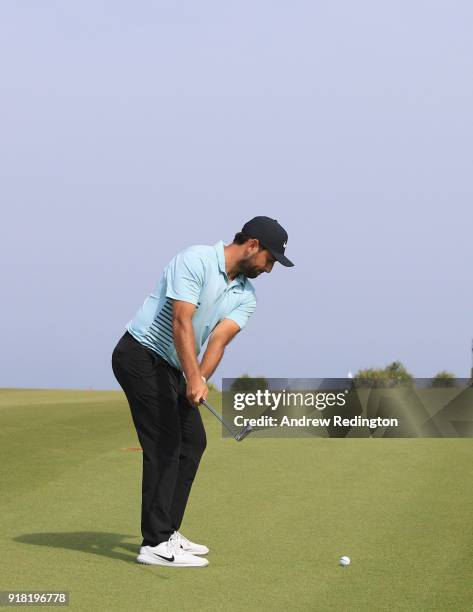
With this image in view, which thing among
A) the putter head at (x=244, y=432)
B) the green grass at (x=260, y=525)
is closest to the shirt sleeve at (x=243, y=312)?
the putter head at (x=244, y=432)

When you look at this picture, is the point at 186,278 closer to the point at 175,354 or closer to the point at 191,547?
the point at 175,354

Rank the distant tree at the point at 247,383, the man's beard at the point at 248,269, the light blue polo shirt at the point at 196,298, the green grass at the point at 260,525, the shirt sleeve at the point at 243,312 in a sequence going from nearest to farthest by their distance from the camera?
the green grass at the point at 260,525 < the light blue polo shirt at the point at 196,298 < the man's beard at the point at 248,269 < the shirt sleeve at the point at 243,312 < the distant tree at the point at 247,383

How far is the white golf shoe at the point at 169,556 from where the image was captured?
764 cm

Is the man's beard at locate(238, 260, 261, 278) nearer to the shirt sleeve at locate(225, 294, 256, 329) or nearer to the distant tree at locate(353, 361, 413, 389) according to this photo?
the shirt sleeve at locate(225, 294, 256, 329)

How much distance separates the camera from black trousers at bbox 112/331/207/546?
7.88 meters

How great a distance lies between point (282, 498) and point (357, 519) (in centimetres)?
131

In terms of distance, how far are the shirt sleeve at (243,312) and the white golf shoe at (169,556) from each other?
1681mm

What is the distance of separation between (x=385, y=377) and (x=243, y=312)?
2286 cm

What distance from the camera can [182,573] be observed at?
24.6ft

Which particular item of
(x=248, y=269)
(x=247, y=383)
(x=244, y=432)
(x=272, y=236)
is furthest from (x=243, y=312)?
(x=247, y=383)

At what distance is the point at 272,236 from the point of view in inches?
299

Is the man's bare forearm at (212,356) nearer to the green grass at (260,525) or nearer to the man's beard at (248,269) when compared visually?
the man's beard at (248,269)

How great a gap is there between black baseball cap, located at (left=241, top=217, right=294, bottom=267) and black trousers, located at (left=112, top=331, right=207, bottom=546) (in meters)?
1.15

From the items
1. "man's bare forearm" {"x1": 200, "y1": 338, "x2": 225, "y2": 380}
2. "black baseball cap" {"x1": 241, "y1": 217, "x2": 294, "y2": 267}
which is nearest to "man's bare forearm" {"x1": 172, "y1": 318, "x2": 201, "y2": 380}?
"man's bare forearm" {"x1": 200, "y1": 338, "x2": 225, "y2": 380}
